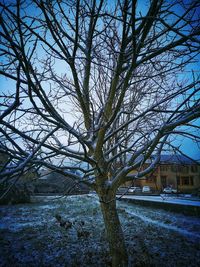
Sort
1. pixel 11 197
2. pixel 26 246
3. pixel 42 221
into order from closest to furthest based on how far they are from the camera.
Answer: pixel 26 246 < pixel 42 221 < pixel 11 197

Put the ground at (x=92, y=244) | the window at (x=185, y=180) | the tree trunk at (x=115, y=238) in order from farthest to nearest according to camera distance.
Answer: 1. the window at (x=185, y=180)
2. the ground at (x=92, y=244)
3. the tree trunk at (x=115, y=238)

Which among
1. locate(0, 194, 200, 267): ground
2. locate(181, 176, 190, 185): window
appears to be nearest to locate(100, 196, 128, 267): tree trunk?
locate(0, 194, 200, 267): ground

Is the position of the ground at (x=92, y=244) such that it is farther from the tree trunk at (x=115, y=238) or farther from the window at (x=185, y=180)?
the window at (x=185, y=180)

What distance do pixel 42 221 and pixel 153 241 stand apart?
19.8 feet

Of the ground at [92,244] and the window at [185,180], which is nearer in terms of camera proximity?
the ground at [92,244]

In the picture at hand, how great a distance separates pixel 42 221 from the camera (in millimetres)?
9117

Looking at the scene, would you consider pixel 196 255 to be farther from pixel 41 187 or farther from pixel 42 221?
pixel 41 187

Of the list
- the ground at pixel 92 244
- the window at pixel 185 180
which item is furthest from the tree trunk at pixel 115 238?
the window at pixel 185 180

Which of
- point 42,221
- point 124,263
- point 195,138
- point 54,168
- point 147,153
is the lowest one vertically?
point 42,221

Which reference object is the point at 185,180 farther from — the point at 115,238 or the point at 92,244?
the point at 115,238

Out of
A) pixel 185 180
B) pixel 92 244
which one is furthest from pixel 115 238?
pixel 185 180

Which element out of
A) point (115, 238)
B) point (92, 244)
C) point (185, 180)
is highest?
point (185, 180)

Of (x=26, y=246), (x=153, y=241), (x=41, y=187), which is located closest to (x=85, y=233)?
(x=26, y=246)

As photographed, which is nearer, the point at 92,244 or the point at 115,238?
the point at 115,238
